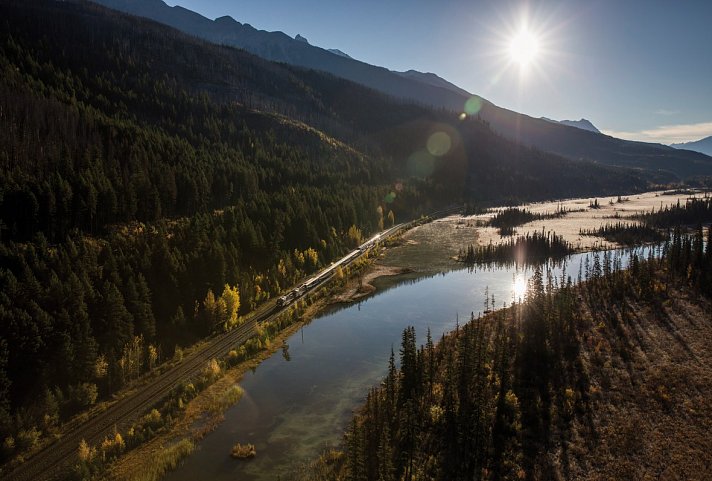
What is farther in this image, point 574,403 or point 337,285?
point 337,285

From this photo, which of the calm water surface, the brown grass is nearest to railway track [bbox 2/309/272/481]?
the calm water surface

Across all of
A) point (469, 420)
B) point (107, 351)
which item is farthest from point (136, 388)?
point (469, 420)

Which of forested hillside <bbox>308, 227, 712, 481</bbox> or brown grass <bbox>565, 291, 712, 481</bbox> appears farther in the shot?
forested hillside <bbox>308, 227, 712, 481</bbox>

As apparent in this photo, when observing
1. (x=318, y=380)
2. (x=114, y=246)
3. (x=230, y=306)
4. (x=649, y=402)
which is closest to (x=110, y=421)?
(x=318, y=380)

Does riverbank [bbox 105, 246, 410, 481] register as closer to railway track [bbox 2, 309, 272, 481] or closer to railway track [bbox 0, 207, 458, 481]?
railway track [bbox 0, 207, 458, 481]

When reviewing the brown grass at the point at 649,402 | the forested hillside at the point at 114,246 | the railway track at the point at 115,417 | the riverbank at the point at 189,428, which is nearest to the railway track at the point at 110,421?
the railway track at the point at 115,417

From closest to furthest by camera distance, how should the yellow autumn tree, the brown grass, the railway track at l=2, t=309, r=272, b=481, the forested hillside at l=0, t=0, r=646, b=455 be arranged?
the brown grass → the railway track at l=2, t=309, r=272, b=481 → the forested hillside at l=0, t=0, r=646, b=455 → the yellow autumn tree

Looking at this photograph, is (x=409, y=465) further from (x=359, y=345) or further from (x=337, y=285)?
(x=337, y=285)
